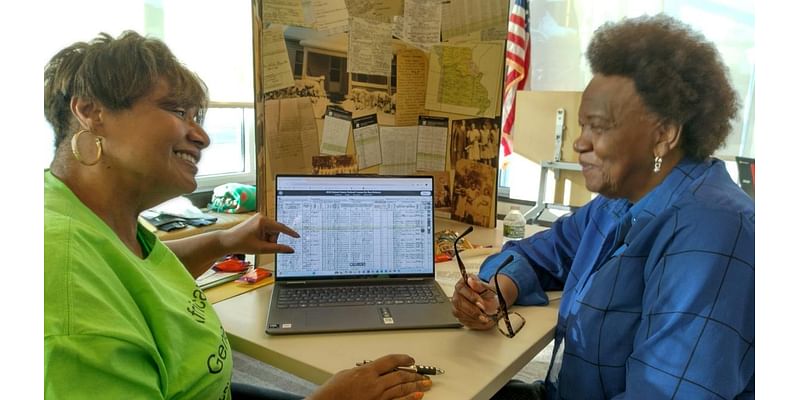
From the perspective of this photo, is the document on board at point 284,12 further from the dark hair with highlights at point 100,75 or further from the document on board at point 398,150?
the dark hair with highlights at point 100,75

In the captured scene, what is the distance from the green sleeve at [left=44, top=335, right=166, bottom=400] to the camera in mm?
627

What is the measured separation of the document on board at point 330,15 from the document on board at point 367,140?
0.30 metres

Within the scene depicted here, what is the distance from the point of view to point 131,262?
2.65ft

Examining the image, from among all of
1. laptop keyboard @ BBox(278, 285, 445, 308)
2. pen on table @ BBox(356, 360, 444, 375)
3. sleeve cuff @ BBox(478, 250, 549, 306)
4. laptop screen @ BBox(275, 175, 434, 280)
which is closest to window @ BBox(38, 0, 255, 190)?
laptop screen @ BBox(275, 175, 434, 280)

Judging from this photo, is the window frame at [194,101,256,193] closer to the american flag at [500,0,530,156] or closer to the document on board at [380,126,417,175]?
the document on board at [380,126,417,175]

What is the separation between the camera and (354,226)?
136 centimetres

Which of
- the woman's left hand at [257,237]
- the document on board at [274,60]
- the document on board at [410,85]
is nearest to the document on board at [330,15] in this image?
the document on board at [274,60]

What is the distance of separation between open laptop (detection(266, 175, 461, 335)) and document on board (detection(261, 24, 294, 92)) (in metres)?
0.33

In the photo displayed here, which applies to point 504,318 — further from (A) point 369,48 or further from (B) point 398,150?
(A) point 369,48

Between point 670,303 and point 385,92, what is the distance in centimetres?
122

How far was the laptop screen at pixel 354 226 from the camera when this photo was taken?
1.34 meters

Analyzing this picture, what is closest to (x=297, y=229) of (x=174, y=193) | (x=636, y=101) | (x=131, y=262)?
(x=174, y=193)

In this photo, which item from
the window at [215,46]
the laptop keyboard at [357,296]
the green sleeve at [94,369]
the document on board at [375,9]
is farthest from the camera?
the window at [215,46]

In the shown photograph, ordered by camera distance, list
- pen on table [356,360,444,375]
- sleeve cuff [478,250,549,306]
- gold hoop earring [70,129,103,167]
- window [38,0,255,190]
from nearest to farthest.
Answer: gold hoop earring [70,129,103,167] < pen on table [356,360,444,375] < sleeve cuff [478,250,549,306] < window [38,0,255,190]
